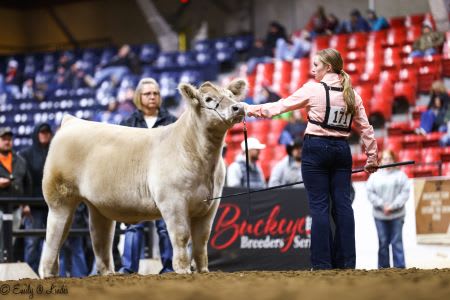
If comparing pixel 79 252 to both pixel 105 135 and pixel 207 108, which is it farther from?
pixel 207 108

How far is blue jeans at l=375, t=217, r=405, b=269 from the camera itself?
35.7ft

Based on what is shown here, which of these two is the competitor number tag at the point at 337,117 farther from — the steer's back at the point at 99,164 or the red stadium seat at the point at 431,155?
the red stadium seat at the point at 431,155

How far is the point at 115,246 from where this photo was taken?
1052 centimetres

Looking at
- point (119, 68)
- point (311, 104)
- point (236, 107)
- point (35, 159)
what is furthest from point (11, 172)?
point (119, 68)

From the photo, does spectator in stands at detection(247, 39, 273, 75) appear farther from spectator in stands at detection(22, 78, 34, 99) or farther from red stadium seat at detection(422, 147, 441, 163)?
red stadium seat at detection(422, 147, 441, 163)

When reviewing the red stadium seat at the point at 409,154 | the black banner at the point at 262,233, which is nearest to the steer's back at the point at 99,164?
the black banner at the point at 262,233

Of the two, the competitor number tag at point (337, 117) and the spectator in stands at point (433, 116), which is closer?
the competitor number tag at point (337, 117)

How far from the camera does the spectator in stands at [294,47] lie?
874 inches

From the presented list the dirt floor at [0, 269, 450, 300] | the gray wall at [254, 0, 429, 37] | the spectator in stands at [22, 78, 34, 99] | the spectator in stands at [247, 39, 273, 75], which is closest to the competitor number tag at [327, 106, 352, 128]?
the dirt floor at [0, 269, 450, 300]

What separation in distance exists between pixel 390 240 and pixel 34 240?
14.4 feet

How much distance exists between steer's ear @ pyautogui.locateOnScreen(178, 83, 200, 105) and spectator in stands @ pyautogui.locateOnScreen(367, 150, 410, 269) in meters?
4.61

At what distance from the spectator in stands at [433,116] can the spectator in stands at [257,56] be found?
23.2ft

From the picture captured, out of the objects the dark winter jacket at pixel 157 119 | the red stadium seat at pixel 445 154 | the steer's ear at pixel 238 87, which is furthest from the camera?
the red stadium seat at pixel 445 154

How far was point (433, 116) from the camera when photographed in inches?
653
